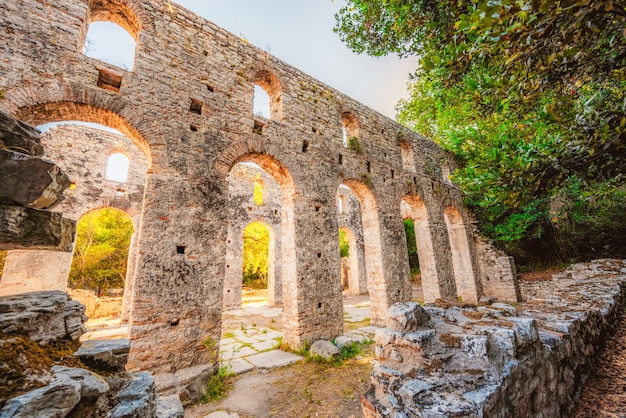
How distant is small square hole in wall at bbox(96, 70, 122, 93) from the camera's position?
176 inches

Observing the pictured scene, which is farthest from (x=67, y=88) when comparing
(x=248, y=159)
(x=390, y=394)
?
(x=390, y=394)

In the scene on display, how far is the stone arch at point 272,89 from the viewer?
668cm

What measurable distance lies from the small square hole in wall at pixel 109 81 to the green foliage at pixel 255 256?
1438 centimetres

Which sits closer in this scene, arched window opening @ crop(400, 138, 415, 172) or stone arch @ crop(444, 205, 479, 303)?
arched window opening @ crop(400, 138, 415, 172)

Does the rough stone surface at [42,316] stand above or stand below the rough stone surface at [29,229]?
below

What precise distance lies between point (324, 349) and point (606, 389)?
3737 millimetres

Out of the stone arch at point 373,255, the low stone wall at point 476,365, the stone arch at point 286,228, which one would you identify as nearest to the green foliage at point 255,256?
the stone arch at point 373,255

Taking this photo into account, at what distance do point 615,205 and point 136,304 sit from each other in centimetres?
1508

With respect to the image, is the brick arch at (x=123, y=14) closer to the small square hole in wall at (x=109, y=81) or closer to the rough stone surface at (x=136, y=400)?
the small square hole in wall at (x=109, y=81)

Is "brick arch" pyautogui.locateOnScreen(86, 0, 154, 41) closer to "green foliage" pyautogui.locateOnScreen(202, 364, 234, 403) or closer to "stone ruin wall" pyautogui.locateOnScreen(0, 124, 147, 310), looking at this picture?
"stone ruin wall" pyautogui.locateOnScreen(0, 124, 147, 310)

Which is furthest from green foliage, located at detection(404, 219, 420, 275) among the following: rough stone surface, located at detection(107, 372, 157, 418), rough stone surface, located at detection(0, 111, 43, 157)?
rough stone surface, located at detection(0, 111, 43, 157)

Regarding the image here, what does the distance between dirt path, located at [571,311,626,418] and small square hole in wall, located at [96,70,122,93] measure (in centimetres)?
760

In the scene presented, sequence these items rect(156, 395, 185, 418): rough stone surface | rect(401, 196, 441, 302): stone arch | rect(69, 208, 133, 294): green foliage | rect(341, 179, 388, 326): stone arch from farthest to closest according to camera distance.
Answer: rect(69, 208, 133, 294): green foliage < rect(401, 196, 441, 302): stone arch < rect(341, 179, 388, 326): stone arch < rect(156, 395, 185, 418): rough stone surface

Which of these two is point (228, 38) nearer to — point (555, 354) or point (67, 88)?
point (67, 88)
